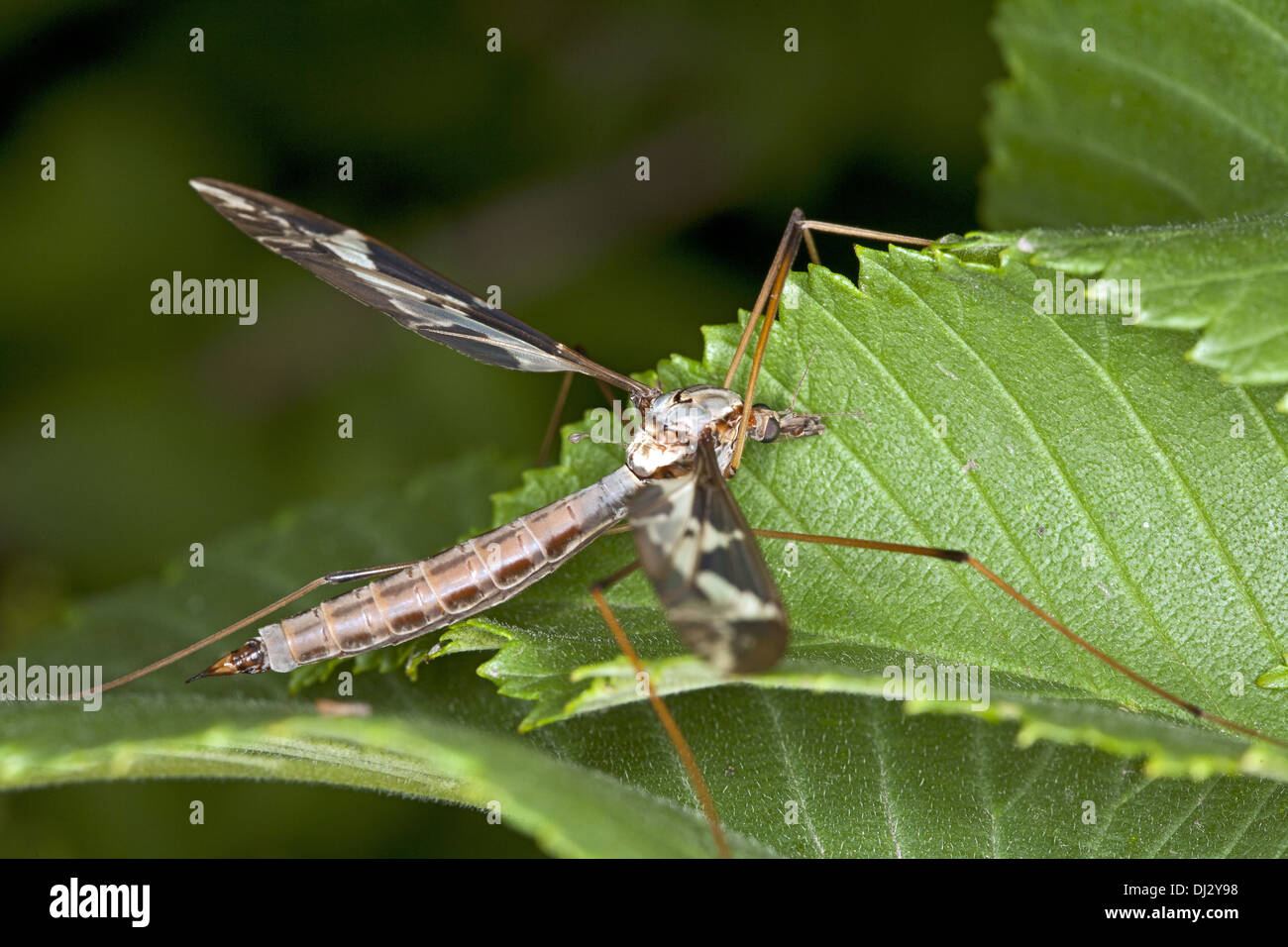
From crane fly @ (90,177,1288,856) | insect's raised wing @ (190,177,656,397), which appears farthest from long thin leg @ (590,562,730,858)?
insect's raised wing @ (190,177,656,397)

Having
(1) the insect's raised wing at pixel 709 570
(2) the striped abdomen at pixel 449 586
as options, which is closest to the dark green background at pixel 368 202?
(2) the striped abdomen at pixel 449 586

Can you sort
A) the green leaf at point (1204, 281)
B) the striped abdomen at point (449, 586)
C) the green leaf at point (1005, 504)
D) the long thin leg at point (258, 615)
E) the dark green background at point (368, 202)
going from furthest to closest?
the dark green background at point (368, 202) < the long thin leg at point (258, 615) < the striped abdomen at point (449, 586) < the green leaf at point (1005, 504) < the green leaf at point (1204, 281)

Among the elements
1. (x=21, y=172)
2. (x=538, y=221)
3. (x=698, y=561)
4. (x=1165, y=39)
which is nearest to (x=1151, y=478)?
(x=698, y=561)

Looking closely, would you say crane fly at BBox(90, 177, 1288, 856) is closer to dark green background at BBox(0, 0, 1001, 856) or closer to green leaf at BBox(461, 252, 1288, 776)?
green leaf at BBox(461, 252, 1288, 776)

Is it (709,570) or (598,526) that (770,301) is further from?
(709,570)

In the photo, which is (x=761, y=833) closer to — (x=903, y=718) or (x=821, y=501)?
(x=903, y=718)

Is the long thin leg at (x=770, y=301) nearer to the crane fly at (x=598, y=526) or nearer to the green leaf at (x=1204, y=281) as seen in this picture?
the crane fly at (x=598, y=526)
